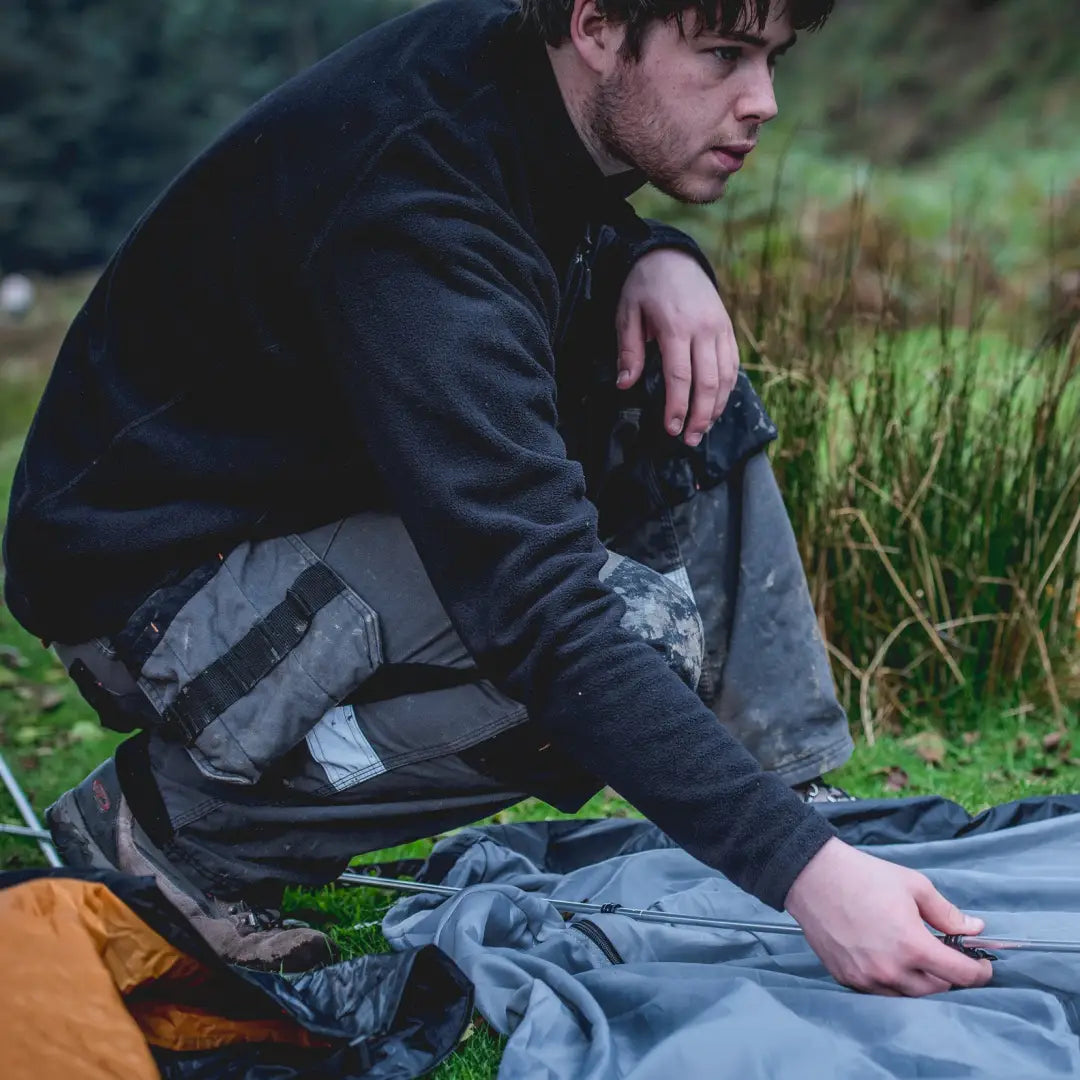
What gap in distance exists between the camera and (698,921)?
7.22 ft

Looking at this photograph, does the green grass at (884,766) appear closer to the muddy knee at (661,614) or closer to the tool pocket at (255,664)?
the tool pocket at (255,664)

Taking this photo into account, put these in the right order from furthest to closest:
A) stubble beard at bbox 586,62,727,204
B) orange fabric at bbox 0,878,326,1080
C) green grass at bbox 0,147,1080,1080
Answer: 1. green grass at bbox 0,147,1080,1080
2. stubble beard at bbox 586,62,727,204
3. orange fabric at bbox 0,878,326,1080

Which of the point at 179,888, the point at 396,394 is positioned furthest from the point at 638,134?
the point at 179,888

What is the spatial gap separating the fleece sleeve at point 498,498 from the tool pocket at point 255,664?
29 cm

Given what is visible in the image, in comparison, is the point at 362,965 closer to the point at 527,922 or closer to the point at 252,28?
the point at 527,922

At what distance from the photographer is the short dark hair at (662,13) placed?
6.39 ft

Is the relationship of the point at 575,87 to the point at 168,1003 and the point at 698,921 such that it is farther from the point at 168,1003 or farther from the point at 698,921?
the point at 168,1003

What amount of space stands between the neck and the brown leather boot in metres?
1.28

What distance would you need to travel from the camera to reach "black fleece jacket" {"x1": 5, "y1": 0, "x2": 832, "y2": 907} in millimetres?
1799

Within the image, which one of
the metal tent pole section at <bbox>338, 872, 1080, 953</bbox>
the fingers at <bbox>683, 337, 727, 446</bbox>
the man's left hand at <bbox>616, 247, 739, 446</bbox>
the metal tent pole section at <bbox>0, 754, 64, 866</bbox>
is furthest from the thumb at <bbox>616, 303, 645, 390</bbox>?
the metal tent pole section at <bbox>0, 754, 64, 866</bbox>

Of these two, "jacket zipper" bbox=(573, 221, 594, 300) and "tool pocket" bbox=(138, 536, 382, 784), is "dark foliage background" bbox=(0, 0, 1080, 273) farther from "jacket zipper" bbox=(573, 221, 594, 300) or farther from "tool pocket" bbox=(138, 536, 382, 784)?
"tool pocket" bbox=(138, 536, 382, 784)

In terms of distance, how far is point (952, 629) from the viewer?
339cm

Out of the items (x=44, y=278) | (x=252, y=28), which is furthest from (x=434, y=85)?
(x=252, y=28)

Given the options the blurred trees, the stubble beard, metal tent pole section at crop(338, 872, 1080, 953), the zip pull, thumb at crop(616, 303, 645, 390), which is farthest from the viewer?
the blurred trees
